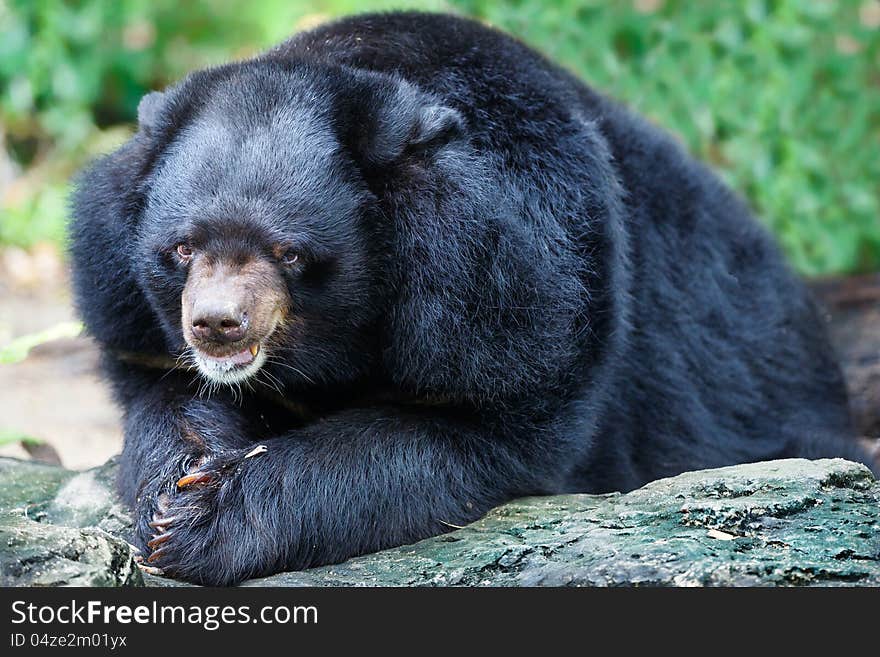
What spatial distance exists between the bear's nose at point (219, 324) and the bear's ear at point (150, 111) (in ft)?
3.09

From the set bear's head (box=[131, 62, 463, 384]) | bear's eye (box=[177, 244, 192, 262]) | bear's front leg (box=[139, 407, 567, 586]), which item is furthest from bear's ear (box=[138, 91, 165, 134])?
bear's front leg (box=[139, 407, 567, 586])

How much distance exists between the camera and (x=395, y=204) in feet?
13.2

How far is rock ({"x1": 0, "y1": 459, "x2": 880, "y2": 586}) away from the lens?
316 centimetres

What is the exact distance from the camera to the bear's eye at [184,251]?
3.87m

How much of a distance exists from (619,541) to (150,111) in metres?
2.23

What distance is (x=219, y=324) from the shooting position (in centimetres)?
362

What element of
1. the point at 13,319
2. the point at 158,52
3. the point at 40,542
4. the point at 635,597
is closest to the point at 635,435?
the point at 635,597

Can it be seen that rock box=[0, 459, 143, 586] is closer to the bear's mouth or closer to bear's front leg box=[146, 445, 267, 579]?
bear's front leg box=[146, 445, 267, 579]

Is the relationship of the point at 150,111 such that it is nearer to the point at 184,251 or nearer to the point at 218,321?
the point at 184,251

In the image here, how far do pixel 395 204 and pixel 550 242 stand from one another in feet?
1.90

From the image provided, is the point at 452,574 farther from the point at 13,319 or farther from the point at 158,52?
the point at 158,52

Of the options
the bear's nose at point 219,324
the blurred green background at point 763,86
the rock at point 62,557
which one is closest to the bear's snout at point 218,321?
the bear's nose at point 219,324

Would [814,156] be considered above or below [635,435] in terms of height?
above

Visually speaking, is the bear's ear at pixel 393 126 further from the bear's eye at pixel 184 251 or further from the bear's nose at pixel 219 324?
the bear's nose at pixel 219 324
